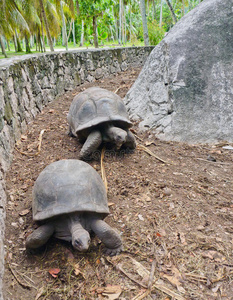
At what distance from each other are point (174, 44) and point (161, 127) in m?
1.58

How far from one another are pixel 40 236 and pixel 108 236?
600mm

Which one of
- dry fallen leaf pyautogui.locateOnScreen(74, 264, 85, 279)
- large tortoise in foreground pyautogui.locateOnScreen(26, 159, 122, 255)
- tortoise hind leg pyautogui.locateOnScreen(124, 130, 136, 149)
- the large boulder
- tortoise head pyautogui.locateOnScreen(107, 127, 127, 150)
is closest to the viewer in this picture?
dry fallen leaf pyautogui.locateOnScreen(74, 264, 85, 279)

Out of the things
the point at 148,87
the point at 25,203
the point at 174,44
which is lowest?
the point at 25,203

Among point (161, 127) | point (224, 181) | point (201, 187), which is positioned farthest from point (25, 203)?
point (161, 127)

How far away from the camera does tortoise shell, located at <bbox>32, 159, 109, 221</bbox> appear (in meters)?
2.39

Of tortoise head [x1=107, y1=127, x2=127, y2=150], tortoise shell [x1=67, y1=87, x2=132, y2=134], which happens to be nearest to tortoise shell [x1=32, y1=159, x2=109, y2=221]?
tortoise head [x1=107, y1=127, x2=127, y2=150]

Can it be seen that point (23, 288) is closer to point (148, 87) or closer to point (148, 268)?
point (148, 268)

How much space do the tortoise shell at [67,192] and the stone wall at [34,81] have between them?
0.48 metres

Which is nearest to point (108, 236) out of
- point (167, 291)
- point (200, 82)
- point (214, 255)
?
point (167, 291)

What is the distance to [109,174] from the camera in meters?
3.64

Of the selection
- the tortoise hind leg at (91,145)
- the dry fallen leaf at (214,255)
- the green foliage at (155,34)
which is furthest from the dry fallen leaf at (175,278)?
the green foliage at (155,34)

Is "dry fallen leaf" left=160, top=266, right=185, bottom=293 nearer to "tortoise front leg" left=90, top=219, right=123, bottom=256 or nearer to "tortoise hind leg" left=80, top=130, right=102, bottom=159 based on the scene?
"tortoise front leg" left=90, top=219, right=123, bottom=256

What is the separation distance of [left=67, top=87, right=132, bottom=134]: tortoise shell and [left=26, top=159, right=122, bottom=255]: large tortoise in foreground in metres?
1.45

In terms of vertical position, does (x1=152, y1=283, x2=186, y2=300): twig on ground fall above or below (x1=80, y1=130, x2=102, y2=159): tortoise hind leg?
below
